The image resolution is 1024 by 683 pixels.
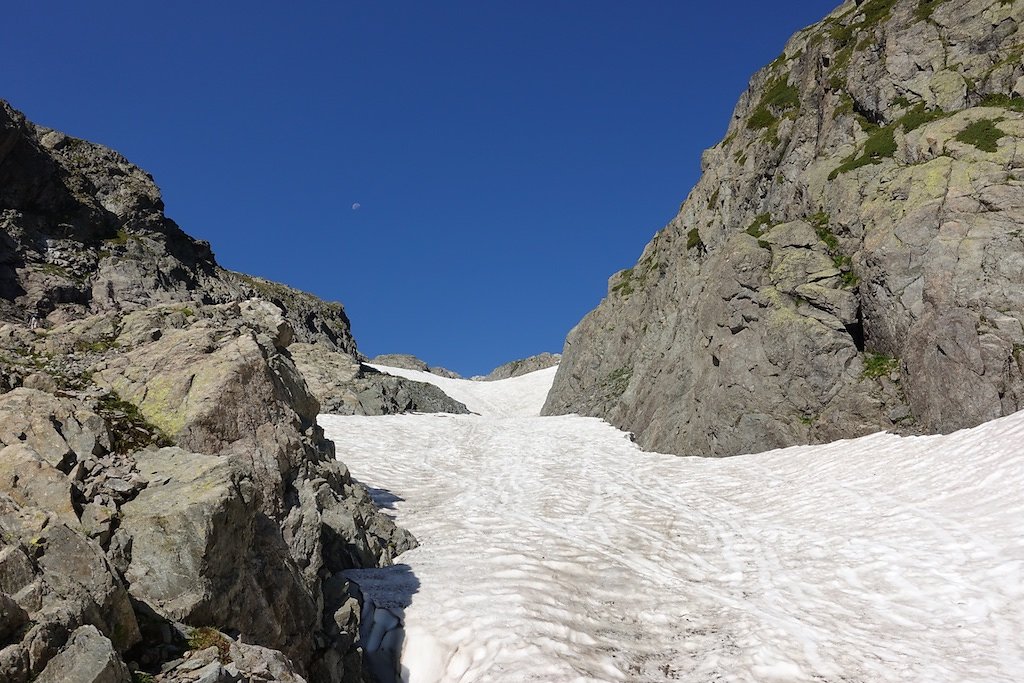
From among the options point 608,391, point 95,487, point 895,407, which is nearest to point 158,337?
point 95,487

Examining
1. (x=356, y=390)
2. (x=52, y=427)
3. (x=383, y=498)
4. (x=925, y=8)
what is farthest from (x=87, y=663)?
(x=356, y=390)

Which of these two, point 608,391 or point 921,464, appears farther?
point 608,391

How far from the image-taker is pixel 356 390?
4422cm

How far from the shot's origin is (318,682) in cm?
797

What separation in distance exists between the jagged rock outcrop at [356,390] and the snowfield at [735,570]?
20747 millimetres

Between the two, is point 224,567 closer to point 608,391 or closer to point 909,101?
point 909,101

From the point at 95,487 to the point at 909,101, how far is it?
29.9 m

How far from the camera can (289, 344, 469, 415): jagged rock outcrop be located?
41478mm

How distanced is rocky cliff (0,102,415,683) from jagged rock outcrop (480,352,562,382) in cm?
10217

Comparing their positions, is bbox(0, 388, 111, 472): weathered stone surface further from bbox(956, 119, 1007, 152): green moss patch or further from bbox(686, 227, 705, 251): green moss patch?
bbox(686, 227, 705, 251): green moss patch

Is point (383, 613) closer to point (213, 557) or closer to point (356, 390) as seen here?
point (213, 557)

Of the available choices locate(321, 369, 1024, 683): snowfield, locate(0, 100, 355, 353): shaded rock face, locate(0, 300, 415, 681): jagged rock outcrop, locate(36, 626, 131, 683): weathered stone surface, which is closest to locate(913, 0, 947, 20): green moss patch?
locate(321, 369, 1024, 683): snowfield

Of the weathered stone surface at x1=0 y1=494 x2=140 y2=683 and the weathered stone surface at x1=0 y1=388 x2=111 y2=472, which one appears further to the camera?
the weathered stone surface at x1=0 y1=388 x2=111 y2=472

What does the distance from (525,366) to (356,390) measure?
3206 inches
